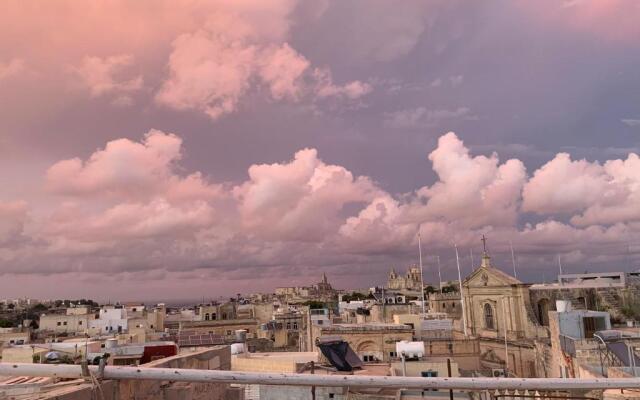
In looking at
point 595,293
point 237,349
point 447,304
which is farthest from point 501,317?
point 237,349

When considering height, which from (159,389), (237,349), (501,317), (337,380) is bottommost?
(501,317)

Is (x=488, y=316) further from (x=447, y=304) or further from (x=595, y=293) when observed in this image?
(x=447, y=304)

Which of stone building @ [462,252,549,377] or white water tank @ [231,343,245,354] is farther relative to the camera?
stone building @ [462,252,549,377]

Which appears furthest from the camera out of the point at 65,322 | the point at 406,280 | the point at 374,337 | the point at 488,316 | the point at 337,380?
the point at 406,280

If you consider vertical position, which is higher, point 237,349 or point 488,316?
point 237,349

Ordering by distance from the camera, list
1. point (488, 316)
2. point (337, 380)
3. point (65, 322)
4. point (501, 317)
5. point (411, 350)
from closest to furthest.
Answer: point (337, 380), point (411, 350), point (501, 317), point (488, 316), point (65, 322)

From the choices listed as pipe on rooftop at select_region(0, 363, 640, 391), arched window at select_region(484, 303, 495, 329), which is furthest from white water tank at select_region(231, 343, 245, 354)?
arched window at select_region(484, 303, 495, 329)

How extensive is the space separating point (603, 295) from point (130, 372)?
62.2 m

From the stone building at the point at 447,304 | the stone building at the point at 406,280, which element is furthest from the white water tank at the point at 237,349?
the stone building at the point at 406,280

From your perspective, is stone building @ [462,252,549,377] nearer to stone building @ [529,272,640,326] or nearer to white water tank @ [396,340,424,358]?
stone building @ [529,272,640,326]

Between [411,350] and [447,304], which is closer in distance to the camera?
[411,350]

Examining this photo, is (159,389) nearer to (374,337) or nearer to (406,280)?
(374,337)

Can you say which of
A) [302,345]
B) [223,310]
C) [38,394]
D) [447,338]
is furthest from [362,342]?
[223,310]

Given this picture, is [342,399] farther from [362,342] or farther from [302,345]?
[302,345]
